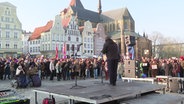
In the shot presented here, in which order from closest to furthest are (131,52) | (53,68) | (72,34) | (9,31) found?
(131,52) < (53,68) < (9,31) < (72,34)

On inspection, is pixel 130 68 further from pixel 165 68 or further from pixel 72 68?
pixel 72 68

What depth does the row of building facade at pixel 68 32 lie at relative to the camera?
5547 centimetres

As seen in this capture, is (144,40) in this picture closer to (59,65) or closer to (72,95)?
(59,65)

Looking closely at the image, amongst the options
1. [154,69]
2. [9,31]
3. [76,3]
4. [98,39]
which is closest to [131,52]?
[154,69]

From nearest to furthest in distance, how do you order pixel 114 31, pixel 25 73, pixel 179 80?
pixel 179 80
pixel 25 73
pixel 114 31

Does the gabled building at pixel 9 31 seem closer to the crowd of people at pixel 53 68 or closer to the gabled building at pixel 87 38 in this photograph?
the gabled building at pixel 87 38

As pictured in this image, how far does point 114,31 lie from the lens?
282ft

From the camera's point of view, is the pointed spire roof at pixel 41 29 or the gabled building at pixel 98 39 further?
the gabled building at pixel 98 39

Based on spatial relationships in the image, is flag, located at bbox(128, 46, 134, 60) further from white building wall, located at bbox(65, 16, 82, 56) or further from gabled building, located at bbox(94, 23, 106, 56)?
gabled building, located at bbox(94, 23, 106, 56)

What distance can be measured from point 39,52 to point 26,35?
1354 inches

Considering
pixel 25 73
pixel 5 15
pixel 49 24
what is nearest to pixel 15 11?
pixel 5 15

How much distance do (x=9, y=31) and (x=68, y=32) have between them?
54.4 ft

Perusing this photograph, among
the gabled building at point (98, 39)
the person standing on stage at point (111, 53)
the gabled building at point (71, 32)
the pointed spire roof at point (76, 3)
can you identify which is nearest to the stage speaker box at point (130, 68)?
the person standing on stage at point (111, 53)

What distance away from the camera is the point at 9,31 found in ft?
183
